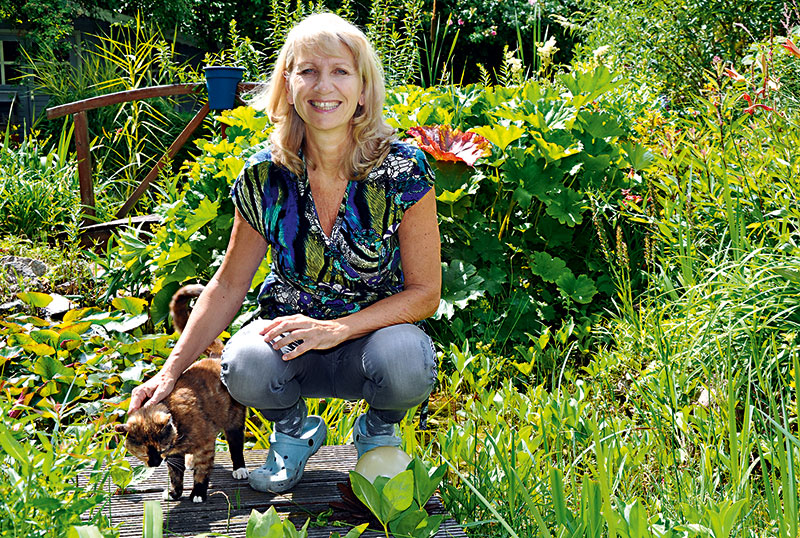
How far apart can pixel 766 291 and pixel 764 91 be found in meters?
0.89

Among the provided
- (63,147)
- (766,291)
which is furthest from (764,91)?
(63,147)

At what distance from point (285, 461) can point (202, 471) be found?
0.76ft

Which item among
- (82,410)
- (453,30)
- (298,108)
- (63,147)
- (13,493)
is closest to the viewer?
(13,493)

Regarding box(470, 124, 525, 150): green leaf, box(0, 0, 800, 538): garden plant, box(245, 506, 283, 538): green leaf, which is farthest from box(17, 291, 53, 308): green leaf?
box(245, 506, 283, 538): green leaf

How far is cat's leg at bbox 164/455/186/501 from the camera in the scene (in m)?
1.95

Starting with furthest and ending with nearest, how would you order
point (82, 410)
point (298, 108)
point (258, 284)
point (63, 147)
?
point (63, 147) < point (258, 284) < point (82, 410) < point (298, 108)

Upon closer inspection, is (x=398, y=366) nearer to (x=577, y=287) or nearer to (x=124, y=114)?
(x=577, y=287)

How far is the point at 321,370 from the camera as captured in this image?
7.13 feet

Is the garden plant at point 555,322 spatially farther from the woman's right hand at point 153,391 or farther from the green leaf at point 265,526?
the woman's right hand at point 153,391

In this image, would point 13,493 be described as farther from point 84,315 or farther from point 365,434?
point 84,315

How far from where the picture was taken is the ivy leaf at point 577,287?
3.29 m

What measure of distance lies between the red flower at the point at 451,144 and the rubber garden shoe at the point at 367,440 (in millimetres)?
1374

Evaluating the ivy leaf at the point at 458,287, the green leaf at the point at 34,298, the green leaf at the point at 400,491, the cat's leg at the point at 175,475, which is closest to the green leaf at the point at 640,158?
the ivy leaf at the point at 458,287

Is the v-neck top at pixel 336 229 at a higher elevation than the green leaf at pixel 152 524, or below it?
higher
